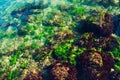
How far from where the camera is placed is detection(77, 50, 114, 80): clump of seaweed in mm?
9422

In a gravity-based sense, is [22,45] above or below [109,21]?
below

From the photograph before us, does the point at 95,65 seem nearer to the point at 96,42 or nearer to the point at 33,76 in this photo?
the point at 96,42

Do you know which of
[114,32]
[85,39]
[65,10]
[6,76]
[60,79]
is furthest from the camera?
[65,10]

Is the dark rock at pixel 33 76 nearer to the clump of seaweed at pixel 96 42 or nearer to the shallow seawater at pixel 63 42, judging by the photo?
the shallow seawater at pixel 63 42

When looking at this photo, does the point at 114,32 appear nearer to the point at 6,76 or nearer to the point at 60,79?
the point at 60,79

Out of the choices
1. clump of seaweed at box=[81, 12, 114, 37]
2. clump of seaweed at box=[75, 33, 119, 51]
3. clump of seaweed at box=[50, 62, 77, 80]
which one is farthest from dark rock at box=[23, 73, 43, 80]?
clump of seaweed at box=[81, 12, 114, 37]

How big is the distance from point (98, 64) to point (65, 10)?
20.9 ft

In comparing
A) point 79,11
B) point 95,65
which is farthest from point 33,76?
point 79,11

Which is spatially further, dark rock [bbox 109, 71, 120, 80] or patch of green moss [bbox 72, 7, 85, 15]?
patch of green moss [bbox 72, 7, 85, 15]

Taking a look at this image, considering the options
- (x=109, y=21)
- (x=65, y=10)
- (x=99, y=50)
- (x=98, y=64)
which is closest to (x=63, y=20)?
(x=65, y=10)

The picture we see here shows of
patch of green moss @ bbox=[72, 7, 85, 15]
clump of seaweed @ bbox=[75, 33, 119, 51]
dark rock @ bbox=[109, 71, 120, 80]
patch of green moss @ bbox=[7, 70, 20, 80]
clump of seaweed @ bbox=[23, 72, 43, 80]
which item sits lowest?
patch of green moss @ bbox=[7, 70, 20, 80]

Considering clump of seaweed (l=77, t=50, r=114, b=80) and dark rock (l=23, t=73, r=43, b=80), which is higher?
clump of seaweed (l=77, t=50, r=114, b=80)

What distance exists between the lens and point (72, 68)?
9945 millimetres

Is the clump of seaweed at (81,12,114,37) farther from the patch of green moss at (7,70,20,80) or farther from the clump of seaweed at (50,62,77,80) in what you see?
the patch of green moss at (7,70,20,80)
